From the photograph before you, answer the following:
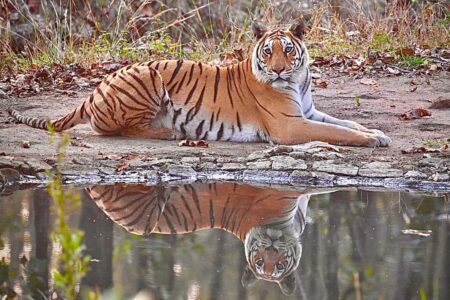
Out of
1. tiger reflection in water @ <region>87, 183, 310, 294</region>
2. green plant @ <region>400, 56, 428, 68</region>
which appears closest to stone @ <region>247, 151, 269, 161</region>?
tiger reflection in water @ <region>87, 183, 310, 294</region>

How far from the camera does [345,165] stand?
667 cm

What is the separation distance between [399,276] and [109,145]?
140 inches

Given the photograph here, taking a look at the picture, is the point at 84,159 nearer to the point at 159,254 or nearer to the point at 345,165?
the point at 345,165

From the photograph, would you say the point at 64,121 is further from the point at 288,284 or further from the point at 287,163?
the point at 288,284

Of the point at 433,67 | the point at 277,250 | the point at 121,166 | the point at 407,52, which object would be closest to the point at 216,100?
the point at 121,166

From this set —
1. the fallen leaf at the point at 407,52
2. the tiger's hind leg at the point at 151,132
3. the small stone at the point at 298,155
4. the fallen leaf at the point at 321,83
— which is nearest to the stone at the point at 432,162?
the small stone at the point at 298,155

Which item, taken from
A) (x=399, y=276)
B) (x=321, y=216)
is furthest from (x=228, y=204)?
(x=399, y=276)

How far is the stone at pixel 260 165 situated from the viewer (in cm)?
666

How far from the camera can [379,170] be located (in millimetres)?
6578

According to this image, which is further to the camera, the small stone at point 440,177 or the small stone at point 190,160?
the small stone at point 190,160

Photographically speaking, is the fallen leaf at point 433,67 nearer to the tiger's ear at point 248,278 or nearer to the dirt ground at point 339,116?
the dirt ground at point 339,116

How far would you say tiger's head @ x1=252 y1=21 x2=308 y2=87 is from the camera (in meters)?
7.49

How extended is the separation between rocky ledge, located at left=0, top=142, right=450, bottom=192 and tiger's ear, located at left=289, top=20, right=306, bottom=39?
122cm

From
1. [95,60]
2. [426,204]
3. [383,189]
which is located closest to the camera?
[426,204]
